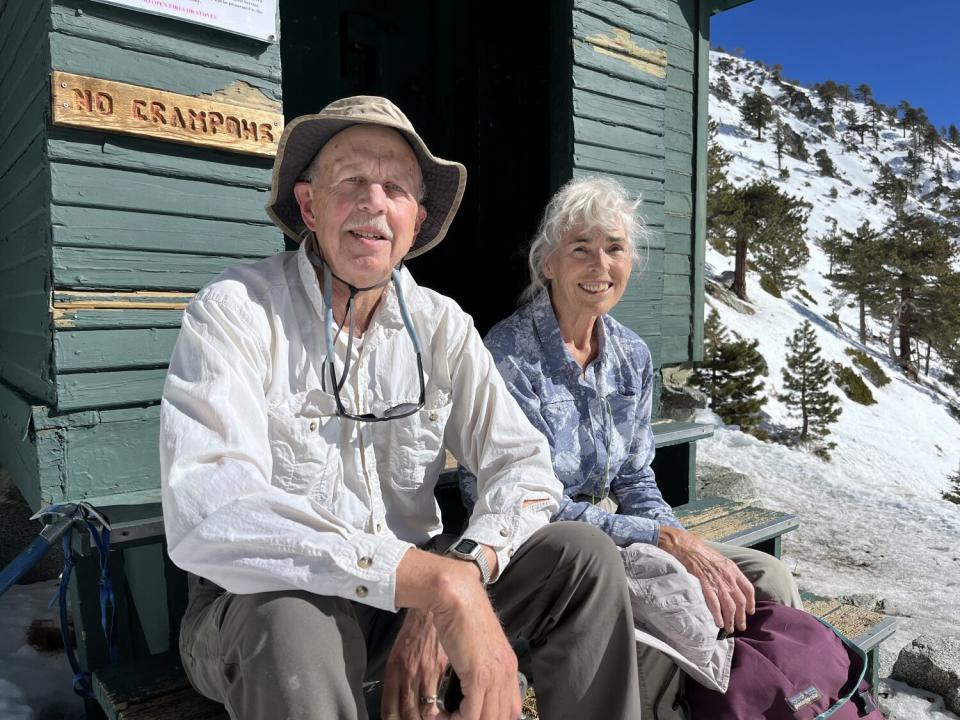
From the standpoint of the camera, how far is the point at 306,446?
171cm

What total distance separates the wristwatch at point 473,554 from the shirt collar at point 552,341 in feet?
3.01

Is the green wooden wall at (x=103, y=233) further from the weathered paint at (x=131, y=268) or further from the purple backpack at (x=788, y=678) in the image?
the purple backpack at (x=788, y=678)

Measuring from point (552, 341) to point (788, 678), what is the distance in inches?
47.7

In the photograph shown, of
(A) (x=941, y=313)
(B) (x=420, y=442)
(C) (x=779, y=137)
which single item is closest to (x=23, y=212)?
(B) (x=420, y=442)

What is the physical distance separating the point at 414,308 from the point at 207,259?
1234 mm

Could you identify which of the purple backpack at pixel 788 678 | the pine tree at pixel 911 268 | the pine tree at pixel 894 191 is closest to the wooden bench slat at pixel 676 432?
the purple backpack at pixel 788 678

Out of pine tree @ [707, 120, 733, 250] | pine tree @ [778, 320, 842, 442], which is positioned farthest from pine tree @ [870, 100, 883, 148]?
pine tree @ [778, 320, 842, 442]

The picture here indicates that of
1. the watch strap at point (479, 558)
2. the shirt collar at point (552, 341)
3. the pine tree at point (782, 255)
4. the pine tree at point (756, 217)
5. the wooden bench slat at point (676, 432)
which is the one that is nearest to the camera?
the watch strap at point (479, 558)

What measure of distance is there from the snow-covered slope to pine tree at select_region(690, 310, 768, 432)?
2831 mm

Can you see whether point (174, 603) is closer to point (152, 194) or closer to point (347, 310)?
point (347, 310)

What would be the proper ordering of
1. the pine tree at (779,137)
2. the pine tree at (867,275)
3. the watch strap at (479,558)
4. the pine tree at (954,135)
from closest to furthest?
the watch strap at (479,558)
the pine tree at (867,275)
the pine tree at (779,137)
the pine tree at (954,135)

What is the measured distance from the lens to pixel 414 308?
1.97 m

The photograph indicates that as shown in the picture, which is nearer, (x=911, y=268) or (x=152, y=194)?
(x=152, y=194)

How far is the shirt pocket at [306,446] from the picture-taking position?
1702 mm
